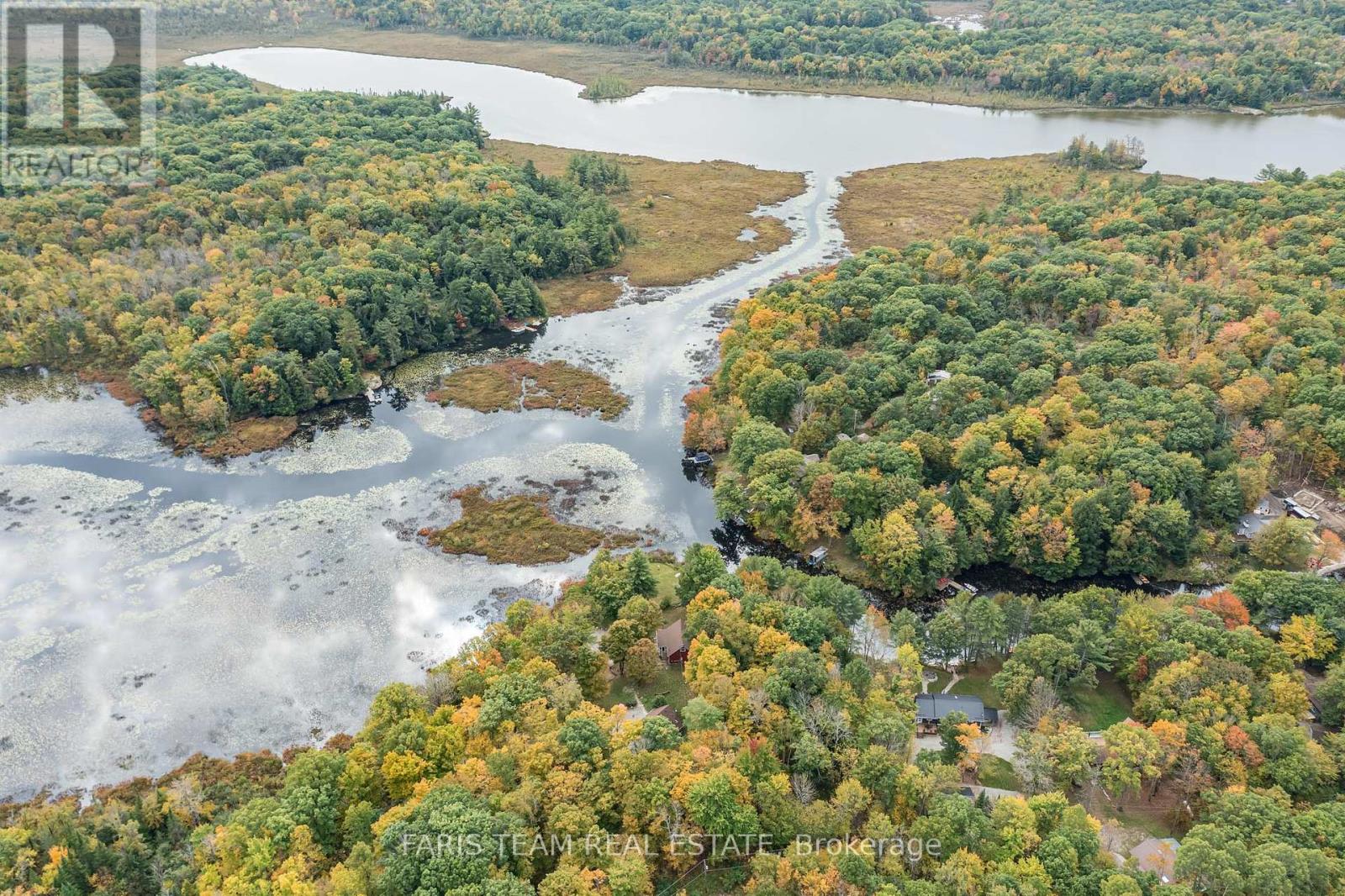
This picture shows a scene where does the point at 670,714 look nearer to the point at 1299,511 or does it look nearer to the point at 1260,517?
the point at 1260,517

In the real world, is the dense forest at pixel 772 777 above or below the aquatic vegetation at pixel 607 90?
below

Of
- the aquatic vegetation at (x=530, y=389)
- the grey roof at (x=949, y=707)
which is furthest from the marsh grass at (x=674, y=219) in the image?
the grey roof at (x=949, y=707)

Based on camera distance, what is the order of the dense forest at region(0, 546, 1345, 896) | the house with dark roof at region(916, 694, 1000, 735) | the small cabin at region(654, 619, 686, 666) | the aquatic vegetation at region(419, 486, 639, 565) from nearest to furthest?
1. the dense forest at region(0, 546, 1345, 896)
2. the house with dark roof at region(916, 694, 1000, 735)
3. the small cabin at region(654, 619, 686, 666)
4. the aquatic vegetation at region(419, 486, 639, 565)

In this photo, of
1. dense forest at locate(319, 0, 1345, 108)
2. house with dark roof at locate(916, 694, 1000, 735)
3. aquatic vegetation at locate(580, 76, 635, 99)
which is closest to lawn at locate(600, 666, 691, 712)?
house with dark roof at locate(916, 694, 1000, 735)

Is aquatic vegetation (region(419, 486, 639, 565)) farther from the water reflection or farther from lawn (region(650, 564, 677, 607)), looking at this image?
the water reflection

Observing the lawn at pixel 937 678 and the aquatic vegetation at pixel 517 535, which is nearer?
the lawn at pixel 937 678

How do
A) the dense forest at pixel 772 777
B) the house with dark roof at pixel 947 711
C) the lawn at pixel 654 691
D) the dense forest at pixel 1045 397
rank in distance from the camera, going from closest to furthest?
the dense forest at pixel 772 777, the house with dark roof at pixel 947 711, the lawn at pixel 654 691, the dense forest at pixel 1045 397

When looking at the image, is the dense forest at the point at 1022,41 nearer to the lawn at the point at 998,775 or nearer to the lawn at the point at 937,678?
the lawn at the point at 937,678
